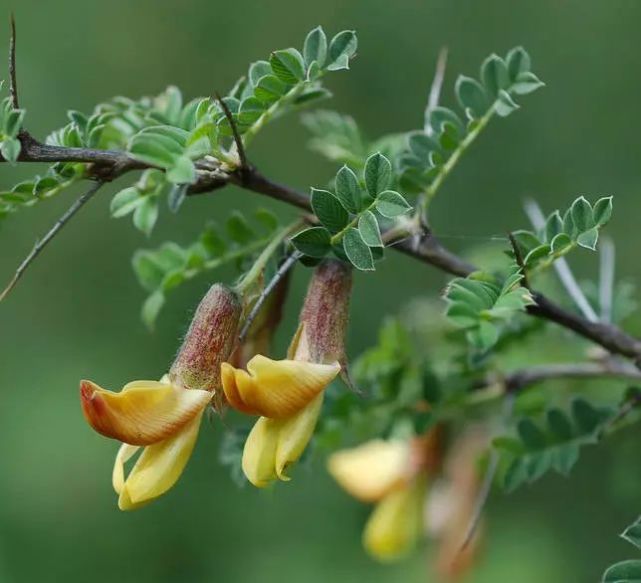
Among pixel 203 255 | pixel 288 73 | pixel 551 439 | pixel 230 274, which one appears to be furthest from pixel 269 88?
pixel 230 274

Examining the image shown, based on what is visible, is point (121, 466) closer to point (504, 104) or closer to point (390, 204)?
point (390, 204)

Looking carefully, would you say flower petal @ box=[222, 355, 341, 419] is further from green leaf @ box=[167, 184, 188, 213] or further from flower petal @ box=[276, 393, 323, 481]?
green leaf @ box=[167, 184, 188, 213]

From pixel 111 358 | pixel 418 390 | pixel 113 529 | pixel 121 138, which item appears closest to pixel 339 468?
pixel 418 390

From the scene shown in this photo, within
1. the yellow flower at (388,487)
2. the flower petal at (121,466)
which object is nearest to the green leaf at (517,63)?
the flower petal at (121,466)

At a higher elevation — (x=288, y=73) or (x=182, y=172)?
(x=288, y=73)

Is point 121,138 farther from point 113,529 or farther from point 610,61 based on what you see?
point 610,61

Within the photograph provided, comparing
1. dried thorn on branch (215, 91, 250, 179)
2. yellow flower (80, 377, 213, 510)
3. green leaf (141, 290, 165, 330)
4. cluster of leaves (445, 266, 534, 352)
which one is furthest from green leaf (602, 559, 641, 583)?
green leaf (141, 290, 165, 330)

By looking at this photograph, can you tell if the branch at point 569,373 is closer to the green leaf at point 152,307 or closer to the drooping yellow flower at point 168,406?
the green leaf at point 152,307
